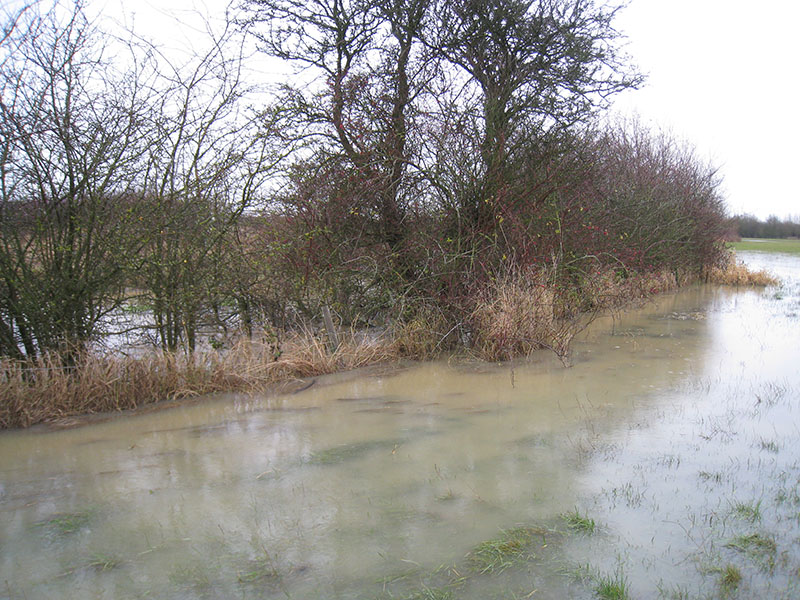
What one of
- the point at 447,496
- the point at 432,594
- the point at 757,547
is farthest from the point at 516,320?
the point at 432,594

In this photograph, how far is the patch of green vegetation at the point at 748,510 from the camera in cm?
418

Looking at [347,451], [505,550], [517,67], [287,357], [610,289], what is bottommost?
[505,550]

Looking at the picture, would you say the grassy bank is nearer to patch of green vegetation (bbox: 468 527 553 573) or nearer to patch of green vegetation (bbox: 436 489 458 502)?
patch of green vegetation (bbox: 436 489 458 502)

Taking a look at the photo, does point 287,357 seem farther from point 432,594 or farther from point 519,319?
point 432,594

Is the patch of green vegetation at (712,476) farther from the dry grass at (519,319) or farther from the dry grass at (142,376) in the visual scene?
the dry grass at (142,376)

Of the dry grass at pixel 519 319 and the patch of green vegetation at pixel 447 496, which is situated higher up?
the dry grass at pixel 519 319

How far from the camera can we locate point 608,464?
208 inches

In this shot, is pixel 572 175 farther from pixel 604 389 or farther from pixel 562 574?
pixel 562 574

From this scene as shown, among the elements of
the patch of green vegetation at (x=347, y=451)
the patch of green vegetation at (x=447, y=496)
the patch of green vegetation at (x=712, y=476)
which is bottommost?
the patch of green vegetation at (x=712, y=476)

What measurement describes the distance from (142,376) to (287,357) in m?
2.00

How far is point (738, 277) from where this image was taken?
22.7m

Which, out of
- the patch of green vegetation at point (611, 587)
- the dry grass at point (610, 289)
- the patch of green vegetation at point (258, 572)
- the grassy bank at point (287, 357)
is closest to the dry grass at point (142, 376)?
the grassy bank at point (287, 357)

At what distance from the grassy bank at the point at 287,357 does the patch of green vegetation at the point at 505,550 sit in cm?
474

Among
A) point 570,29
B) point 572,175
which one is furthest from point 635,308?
point 570,29
